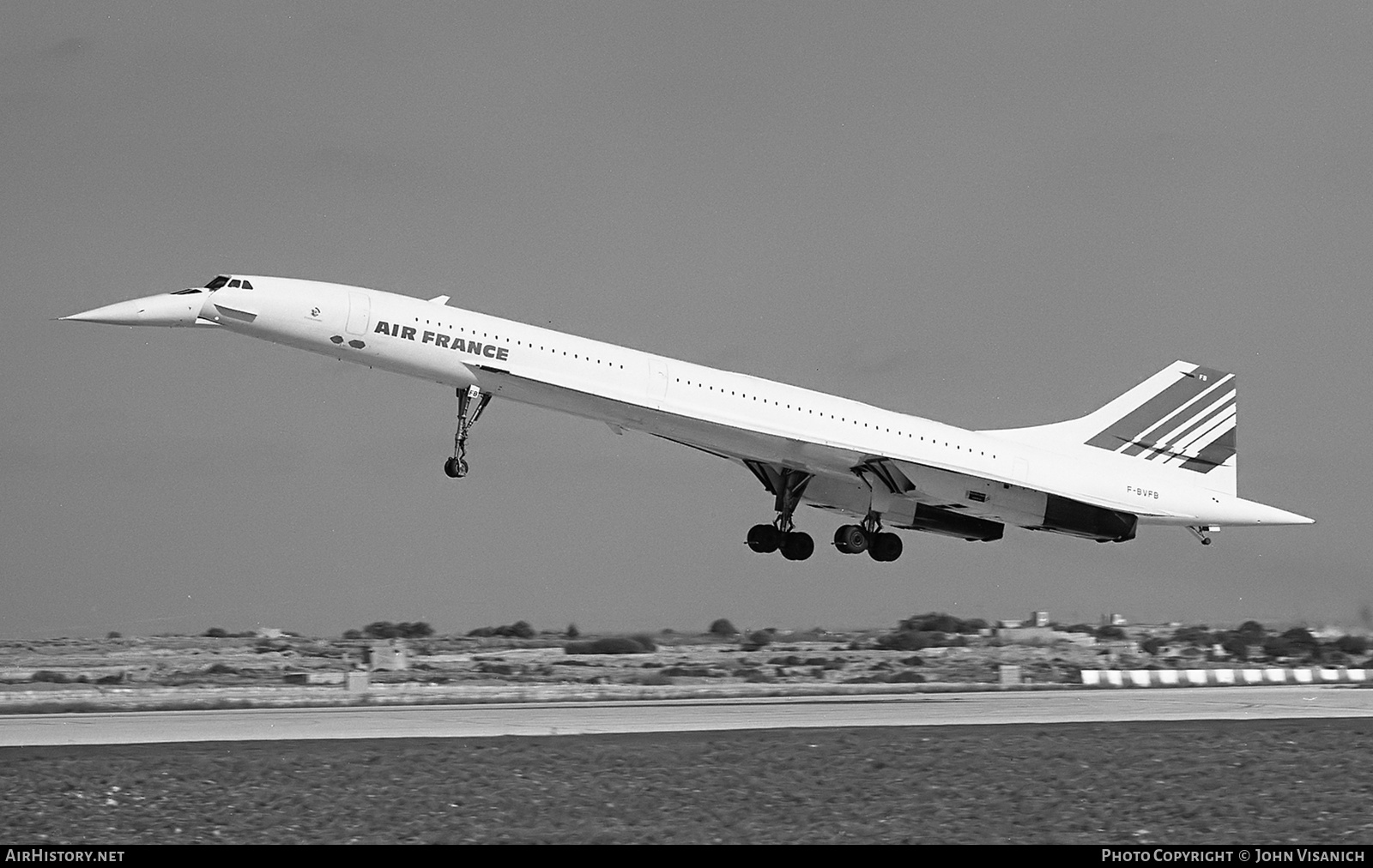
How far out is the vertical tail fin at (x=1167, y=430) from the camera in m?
29.3

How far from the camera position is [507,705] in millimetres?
21266

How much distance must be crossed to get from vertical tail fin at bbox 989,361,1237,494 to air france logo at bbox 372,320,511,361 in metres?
10.6

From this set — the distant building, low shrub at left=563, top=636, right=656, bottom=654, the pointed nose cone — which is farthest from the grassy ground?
low shrub at left=563, top=636, right=656, bottom=654

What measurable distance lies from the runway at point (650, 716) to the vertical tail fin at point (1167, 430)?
702 cm

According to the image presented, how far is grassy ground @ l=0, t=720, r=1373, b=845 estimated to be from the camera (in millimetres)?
11992

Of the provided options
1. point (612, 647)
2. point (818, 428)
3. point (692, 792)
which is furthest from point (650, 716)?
point (612, 647)

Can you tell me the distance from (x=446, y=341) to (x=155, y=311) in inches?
153

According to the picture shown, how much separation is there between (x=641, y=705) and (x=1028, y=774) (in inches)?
318

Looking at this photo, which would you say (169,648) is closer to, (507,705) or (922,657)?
(922,657)

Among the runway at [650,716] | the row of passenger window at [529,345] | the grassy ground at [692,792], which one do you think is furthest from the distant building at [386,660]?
the grassy ground at [692,792]

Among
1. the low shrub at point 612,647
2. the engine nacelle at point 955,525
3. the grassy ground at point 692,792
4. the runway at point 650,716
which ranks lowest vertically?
the grassy ground at point 692,792

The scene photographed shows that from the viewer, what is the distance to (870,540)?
28250mm

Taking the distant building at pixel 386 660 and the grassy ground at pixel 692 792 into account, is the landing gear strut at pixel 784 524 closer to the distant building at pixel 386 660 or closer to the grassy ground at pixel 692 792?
the distant building at pixel 386 660
